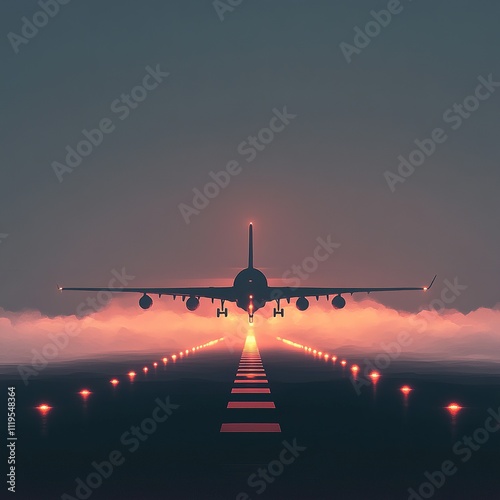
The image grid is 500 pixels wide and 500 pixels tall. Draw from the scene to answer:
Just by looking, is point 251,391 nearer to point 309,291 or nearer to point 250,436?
point 250,436

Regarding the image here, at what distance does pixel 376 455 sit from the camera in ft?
105

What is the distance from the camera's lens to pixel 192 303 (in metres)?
106

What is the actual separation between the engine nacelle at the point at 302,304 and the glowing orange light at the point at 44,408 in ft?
192

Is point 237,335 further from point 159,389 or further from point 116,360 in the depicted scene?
point 159,389

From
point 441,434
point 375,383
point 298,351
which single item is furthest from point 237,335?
point 441,434

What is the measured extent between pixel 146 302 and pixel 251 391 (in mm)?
45473

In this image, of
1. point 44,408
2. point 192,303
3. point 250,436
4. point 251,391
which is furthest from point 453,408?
point 192,303

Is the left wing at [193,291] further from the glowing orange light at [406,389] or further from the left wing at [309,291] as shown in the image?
the glowing orange light at [406,389]

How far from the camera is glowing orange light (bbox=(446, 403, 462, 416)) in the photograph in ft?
150

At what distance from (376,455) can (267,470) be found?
17.6 ft

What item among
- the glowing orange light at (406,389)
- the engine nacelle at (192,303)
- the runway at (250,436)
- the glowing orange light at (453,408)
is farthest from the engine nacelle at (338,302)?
the glowing orange light at (453,408)

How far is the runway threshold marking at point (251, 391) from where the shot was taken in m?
39.4

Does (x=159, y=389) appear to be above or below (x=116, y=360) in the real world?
below

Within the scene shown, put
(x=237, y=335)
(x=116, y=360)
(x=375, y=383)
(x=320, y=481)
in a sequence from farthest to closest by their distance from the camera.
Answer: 1. (x=237, y=335)
2. (x=116, y=360)
3. (x=375, y=383)
4. (x=320, y=481)
